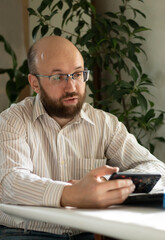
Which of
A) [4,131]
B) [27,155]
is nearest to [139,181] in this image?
[27,155]

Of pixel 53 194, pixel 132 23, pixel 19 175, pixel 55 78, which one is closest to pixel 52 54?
pixel 55 78

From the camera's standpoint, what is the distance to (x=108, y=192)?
3.93ft

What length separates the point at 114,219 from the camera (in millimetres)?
960

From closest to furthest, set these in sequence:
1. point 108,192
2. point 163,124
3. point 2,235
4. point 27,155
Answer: point 108,192 → point 2,235 → point 27,155 → point 163,124

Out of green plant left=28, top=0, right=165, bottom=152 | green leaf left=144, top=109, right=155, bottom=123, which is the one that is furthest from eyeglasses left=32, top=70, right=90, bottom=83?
green leaf left=144, top=109, right=155, bottom=123

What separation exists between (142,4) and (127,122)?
0.93 m

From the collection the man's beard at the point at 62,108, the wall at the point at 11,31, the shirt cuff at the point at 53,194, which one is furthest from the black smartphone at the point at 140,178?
the wall at the point at 11,31

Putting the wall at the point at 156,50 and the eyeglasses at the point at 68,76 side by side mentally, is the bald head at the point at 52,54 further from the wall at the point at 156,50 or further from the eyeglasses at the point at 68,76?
the wall at the point at 156,50

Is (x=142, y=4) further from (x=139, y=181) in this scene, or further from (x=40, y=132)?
(x=139, y=181)

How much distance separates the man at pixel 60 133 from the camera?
1.77 m

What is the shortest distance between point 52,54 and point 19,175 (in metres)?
0.70

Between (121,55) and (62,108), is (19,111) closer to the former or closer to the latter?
(62,108)

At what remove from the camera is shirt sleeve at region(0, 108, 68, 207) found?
1.35 metres

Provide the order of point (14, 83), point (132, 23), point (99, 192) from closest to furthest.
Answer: point (99, 192), point (132, 23), point (14, 83)
